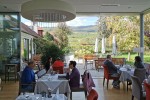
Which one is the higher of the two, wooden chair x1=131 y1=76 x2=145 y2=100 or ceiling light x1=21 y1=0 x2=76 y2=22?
ceiling light x1=21 y1=0 x2=76 y2=22

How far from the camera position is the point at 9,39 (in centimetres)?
1005

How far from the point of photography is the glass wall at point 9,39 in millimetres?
9867

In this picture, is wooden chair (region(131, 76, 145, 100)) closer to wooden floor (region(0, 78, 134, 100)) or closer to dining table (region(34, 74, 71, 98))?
wooden floor (region(0, 78, 134, 100))

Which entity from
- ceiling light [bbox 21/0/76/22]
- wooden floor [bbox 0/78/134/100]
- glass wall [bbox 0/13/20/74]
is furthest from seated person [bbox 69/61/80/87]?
glass wall [bbox 0/13/20/74]

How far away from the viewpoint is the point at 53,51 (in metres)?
9.52

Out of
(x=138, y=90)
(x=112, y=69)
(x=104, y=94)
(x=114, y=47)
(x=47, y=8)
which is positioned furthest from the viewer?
(x=114, y=47)

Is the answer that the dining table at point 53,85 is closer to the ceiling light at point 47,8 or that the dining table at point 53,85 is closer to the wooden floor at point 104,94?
the wooden floor at point 104,94

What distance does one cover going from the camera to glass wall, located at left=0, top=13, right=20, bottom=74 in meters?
9.87

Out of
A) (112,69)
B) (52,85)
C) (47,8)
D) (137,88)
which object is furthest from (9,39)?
(47,8)

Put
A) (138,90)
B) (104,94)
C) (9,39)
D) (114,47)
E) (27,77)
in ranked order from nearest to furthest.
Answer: (138,90) → (27,77) → (104,94) → (9,39) → (114,47)

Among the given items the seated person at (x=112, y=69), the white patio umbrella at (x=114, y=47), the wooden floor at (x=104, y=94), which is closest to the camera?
the wooden floor at (x=104, y=94)

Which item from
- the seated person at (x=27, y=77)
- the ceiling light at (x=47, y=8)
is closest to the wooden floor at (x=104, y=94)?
the seated person at (x=27, y=77)

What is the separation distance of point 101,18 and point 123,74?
15.3ft

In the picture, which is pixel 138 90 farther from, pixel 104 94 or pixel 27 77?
pixel 27 77
